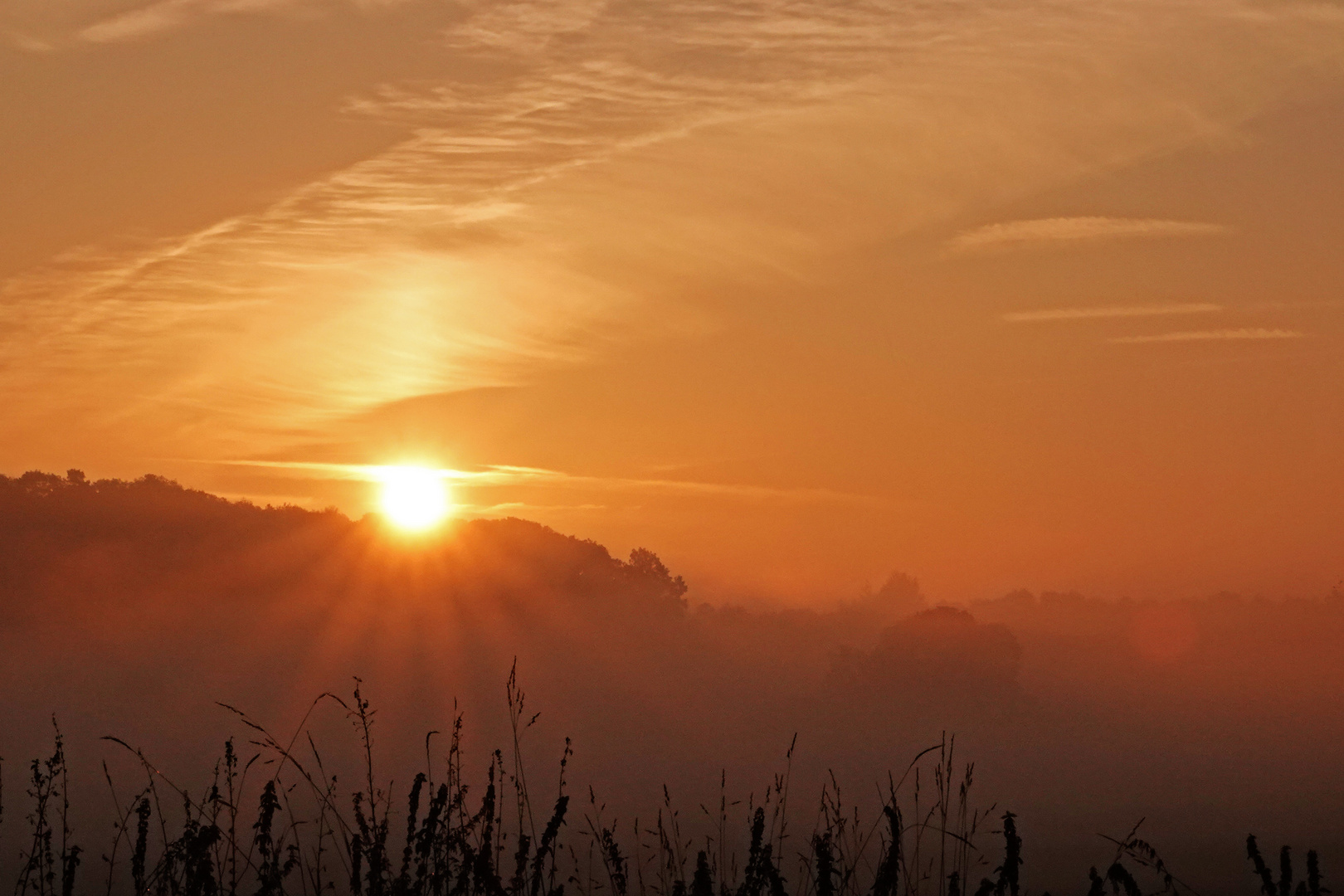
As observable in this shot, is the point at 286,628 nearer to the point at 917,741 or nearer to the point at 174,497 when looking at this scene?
the point at 174,497

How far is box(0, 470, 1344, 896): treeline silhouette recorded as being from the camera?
12975 cm

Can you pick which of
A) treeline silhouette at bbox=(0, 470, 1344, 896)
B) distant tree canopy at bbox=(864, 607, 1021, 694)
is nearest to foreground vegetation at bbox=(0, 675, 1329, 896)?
treeline silhouette at bbox=(0, 470, 1344, 896)

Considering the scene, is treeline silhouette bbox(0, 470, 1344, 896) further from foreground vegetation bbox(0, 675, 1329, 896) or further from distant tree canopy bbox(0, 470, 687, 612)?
foreground vegetation bbox(0, 675, 1329, 896)

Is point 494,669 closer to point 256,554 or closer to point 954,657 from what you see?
point 256,554

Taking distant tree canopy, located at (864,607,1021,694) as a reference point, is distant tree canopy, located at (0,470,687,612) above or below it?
above

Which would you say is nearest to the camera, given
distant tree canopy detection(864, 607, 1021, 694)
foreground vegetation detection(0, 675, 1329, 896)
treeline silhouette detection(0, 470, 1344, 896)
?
foreground vegetation detection(0, 675, 1329, 896)

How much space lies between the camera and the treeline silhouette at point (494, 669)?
12975 centimetres

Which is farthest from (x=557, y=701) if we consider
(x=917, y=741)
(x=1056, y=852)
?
(x=1056, y=852)

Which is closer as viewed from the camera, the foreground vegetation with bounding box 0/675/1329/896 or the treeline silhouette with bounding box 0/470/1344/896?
the foreground vegetation with bounding box 0/675/1329/896

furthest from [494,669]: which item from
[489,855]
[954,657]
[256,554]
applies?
[489,855]

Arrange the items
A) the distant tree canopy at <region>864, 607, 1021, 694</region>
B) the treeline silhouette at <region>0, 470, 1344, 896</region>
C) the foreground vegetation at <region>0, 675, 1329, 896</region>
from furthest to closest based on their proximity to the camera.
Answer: the distant tree canopy at <region>864, 607, 1021, 694</region> < the treeline silhouette at <region>0, 470, 1344, 896</region> < the foreground vegetation at <region>0, 675, 1329, 896</region>

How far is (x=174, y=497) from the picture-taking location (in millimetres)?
133500

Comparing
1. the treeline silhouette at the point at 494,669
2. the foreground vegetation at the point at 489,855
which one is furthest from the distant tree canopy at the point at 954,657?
the foreground vegetation at the point at 489,855

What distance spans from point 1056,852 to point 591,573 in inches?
3306
